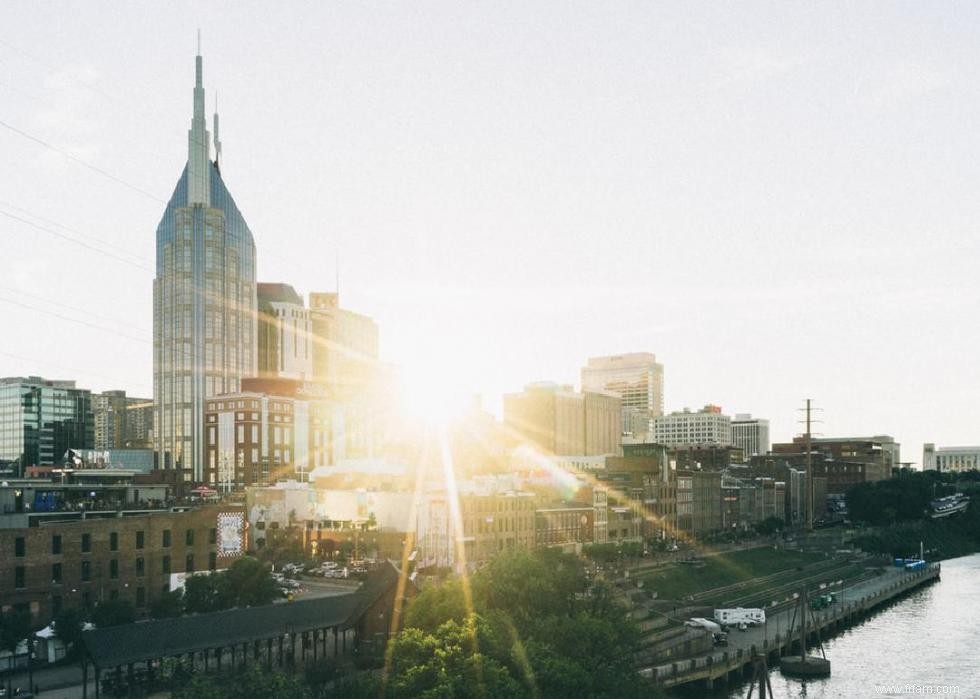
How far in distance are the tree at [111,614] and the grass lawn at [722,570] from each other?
222ft

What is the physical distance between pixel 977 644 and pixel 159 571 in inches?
3405

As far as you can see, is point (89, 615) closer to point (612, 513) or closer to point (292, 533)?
point (292, 533)

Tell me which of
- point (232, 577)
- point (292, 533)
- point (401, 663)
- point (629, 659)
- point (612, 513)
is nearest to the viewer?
point (401, 663)

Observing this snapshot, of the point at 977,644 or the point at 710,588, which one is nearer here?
the point at 977,644

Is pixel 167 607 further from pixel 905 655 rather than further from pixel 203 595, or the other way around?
pixel 905 655

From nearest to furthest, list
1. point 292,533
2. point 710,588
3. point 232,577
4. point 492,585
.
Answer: point 492,585 < point 232,577 < point 710,588 < point 292,533

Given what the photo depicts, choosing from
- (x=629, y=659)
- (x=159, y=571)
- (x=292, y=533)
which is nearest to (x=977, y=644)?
(x=629, y=659)

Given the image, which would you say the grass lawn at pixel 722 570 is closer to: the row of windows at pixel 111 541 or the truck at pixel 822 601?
the truck at pixel 822 601

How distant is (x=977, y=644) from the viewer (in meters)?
108

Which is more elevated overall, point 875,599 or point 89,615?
point 89,615

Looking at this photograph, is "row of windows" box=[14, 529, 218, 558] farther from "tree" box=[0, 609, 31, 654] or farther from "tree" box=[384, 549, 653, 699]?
"tree" box=[384, 549, 653, 699]

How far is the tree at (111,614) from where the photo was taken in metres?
78.9

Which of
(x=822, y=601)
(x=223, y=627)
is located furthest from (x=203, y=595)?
(x=822, y=601)

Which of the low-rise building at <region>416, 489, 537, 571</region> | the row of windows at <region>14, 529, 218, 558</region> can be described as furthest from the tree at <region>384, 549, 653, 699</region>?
the low-rise building at <region>416, 489, 537, 571</region>
